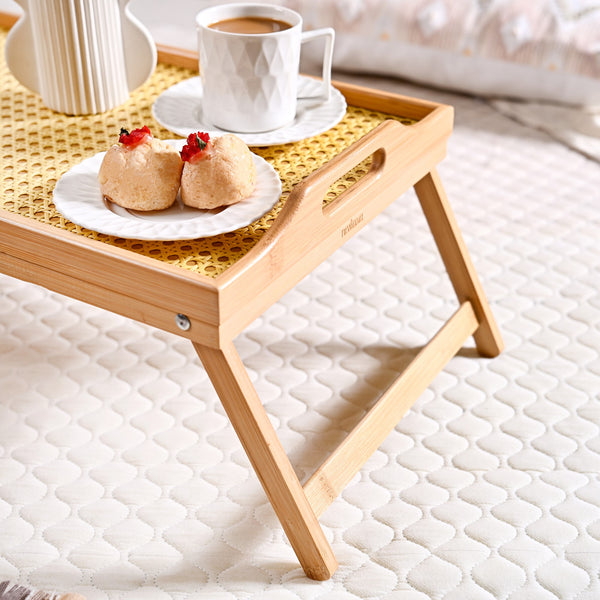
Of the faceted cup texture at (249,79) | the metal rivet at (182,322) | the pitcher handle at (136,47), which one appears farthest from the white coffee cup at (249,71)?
the metal rivet at (182,322)

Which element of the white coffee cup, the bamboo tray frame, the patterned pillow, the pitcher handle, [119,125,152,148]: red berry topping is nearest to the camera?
the bamboo tray frame

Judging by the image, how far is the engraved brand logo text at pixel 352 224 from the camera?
88cm

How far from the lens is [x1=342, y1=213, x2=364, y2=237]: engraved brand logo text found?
2.89 feet

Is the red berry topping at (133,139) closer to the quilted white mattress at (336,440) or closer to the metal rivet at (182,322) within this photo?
the metal rivet at (182,322)

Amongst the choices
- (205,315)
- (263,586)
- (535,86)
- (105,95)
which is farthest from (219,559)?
(535,86)

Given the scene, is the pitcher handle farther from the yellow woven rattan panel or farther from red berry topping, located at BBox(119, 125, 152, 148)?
red berry topping, located at BBox(119, 125, 152, 148)

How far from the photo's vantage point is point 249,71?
3.15ft

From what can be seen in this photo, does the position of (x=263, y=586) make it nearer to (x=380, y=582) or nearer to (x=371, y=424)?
(x=380, y=582)

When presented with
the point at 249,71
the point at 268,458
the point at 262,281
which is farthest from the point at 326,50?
the point at 268,458

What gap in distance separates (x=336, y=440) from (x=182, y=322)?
1.25ft

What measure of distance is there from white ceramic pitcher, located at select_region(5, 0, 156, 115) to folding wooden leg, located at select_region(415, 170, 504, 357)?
40 cm

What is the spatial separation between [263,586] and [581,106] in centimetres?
134

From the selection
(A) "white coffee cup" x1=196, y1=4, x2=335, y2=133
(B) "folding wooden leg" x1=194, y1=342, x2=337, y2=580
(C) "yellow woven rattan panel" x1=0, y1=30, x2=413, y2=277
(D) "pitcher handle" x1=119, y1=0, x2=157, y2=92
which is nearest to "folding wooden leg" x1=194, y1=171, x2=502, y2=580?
(B) "folding wooden leg" x1=194, y1=342, x2=337, y2=580

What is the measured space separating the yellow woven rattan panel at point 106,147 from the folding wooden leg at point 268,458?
9 centimetres
